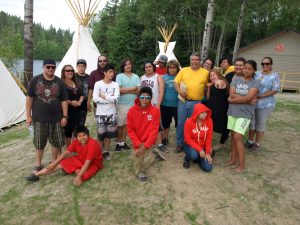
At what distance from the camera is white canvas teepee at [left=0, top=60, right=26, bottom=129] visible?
802 centimetres

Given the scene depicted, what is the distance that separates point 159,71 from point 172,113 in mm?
951

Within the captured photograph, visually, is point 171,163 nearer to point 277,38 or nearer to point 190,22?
point 277,38

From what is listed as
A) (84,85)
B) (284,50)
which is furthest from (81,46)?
(284,50)

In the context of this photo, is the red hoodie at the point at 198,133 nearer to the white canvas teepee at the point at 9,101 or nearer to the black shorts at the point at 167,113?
the black shorts at the point at 167,113

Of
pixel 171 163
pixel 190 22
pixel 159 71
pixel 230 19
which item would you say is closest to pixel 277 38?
pixel 230 19

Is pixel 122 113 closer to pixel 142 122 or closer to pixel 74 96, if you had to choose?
pixel 142 122

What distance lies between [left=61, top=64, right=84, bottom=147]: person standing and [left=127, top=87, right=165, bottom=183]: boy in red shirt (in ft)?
3.22

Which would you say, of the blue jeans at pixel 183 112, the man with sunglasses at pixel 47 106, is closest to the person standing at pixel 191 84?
the blue jeans at pixel 183 112

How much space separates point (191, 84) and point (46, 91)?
A: 213 centimetres

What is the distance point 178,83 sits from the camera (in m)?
4.41

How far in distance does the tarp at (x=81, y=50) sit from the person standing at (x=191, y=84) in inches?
285

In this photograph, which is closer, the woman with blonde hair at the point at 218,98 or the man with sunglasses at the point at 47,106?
the man with sunglasses at the point at 47,106

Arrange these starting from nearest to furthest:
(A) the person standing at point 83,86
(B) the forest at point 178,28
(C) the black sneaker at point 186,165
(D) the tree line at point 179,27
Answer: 1. (C) the black sneaker at point 186,165
2. (A) the person standing at point 83,86
3. (B) the forest at point 178,28
4. (D) the tree line at point 179,27

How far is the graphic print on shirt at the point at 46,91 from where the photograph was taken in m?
3.87
